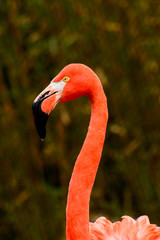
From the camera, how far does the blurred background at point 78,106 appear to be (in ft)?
11.6

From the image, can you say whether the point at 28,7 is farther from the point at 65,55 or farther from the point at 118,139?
the point at 118,139

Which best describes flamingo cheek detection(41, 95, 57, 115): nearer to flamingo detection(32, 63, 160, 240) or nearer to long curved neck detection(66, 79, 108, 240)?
flamingo detection(32, 63, 160, 240)

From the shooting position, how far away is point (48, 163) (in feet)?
13.0

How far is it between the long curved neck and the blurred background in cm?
170

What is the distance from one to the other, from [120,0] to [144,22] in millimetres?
229

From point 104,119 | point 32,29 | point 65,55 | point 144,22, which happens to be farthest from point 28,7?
point 104,119

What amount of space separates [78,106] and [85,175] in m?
1.82

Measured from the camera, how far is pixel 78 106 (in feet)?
11.9

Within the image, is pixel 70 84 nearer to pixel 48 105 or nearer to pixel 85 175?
pixel 48 105

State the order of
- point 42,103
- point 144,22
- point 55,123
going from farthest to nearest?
point 55,123
point 144,22
point 42,103

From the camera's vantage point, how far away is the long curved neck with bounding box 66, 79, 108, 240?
1.82 meters

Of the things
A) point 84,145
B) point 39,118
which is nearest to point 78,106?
point 84,145

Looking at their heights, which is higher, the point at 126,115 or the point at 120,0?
the point at 120,0

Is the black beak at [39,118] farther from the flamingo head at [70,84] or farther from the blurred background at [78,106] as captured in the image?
the blurred background at [78,106]
